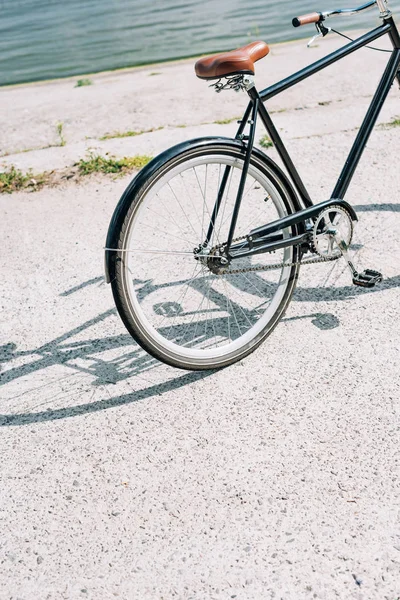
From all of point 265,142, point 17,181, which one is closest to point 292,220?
point 265,142

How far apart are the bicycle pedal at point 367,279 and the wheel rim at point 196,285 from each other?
36 cm

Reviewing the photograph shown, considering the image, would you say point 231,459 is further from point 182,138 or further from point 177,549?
point 182,138

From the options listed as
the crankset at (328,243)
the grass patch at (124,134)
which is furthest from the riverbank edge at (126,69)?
the crankset at (328,243)

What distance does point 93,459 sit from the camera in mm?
2908

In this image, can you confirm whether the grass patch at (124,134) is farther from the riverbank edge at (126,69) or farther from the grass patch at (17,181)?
the riverbank edge at (126,69)

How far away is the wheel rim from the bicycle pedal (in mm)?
356

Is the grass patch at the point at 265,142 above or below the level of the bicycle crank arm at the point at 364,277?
above

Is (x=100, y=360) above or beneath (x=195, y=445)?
above

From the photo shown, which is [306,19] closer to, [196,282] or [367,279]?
[367,279]

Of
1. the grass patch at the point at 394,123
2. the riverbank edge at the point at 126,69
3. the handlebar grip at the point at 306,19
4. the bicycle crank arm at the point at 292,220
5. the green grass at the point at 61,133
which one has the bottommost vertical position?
the bicycle crank arm at the point at 292,220

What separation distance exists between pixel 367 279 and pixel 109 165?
2.72 m

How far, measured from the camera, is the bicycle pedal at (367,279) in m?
3.60

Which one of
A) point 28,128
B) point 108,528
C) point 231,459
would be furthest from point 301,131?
point 108,528

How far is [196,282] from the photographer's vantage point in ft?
13.5
